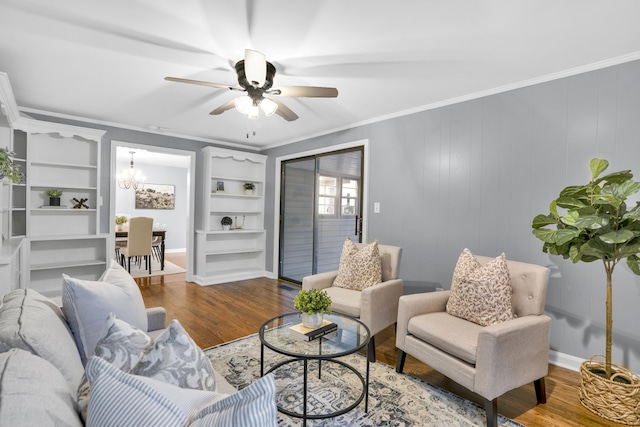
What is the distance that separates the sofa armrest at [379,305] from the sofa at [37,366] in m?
1.42

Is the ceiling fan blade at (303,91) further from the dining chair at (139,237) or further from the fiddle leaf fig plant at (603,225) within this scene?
the dining chair at (139,237)

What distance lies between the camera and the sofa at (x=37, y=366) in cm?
63

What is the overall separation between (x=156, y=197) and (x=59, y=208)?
418cm

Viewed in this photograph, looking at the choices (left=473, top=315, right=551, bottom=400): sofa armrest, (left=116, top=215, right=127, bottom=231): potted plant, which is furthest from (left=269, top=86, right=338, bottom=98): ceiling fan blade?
(left=116, top=215, right=127, bottom=231): potted plant

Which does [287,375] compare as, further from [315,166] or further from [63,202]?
[63,202]

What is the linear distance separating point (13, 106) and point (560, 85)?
16.2ft

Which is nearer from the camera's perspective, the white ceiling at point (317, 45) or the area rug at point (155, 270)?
the white ceiling at point (317, 45)

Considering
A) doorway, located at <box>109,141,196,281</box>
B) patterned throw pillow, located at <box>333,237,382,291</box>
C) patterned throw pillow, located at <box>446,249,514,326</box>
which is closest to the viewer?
patterned throw pillow, located at <box>446,249,514,326</box>

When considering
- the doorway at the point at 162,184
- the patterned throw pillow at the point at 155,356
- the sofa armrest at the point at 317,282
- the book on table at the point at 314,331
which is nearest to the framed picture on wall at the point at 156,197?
the doorway at the point at 162,184

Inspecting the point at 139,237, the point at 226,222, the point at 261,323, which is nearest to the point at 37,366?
the point at 261,323

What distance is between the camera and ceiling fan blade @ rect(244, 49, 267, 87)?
1963mm

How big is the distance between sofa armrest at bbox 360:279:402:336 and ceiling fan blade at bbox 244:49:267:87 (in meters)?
1.76

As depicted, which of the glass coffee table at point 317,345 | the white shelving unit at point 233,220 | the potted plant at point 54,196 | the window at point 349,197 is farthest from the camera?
the white shelving unit at point 233,220

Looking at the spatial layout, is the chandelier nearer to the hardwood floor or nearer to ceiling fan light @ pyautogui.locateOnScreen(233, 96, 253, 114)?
the hardwood floor
